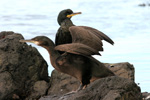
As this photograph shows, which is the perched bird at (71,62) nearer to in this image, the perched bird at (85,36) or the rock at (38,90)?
the perched bird at (85,36)

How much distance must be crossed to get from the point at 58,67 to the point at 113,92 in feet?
4.81

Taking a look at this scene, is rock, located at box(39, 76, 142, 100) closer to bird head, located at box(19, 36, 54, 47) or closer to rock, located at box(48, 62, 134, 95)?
bird head, located at box(19, 36, 54, 47)

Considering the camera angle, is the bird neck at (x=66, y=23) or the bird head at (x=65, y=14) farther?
the bird head at (x=65, y=14)

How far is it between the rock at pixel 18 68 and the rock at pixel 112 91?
3.74 meters

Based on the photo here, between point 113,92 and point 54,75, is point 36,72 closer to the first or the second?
point 54,75

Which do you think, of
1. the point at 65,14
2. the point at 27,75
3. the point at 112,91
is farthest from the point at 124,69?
the point at 112,91

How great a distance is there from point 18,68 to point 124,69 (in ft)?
8.02

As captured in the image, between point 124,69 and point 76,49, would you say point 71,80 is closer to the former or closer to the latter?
point 124,69

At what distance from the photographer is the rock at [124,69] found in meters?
9.07

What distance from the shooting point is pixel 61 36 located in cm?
906

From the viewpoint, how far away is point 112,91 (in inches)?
210

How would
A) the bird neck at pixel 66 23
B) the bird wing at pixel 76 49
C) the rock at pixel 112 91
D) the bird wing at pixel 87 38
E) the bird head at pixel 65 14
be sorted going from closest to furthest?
the rock at pixel 112 91 → the bird wing at pixel 76 49 → the bird wing at pixel 87 38 → the bird neck at pixel 66 23 → the bird head at pixel 65 14

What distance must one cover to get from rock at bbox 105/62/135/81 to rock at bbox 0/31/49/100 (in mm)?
1705

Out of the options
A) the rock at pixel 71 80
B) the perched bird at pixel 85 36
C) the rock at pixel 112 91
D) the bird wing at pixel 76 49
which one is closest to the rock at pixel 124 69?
the rock at pixel 71 80
